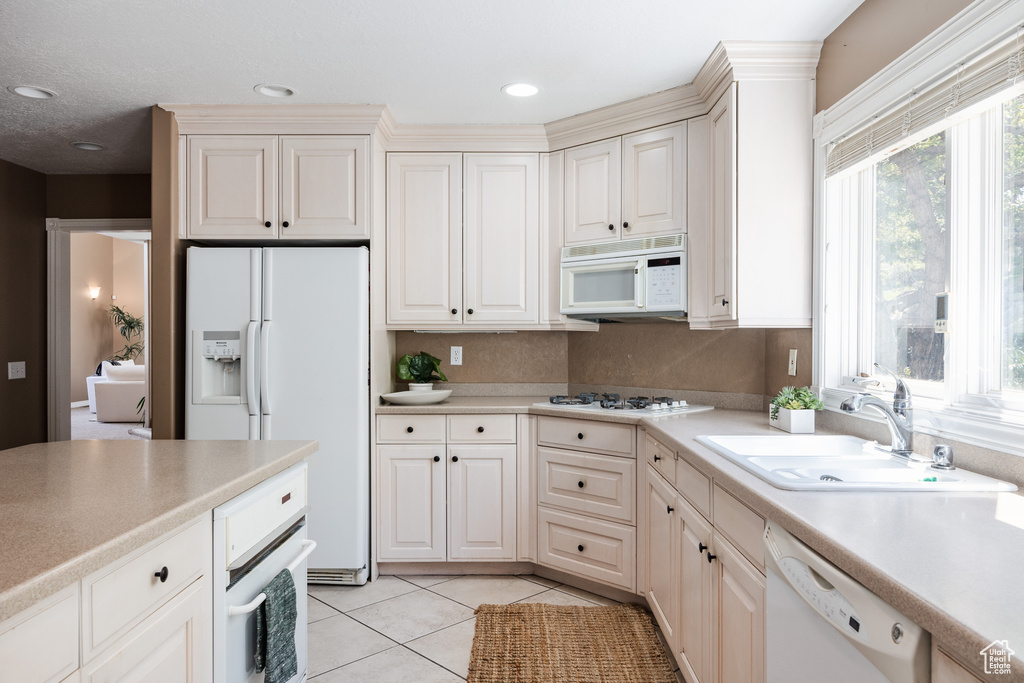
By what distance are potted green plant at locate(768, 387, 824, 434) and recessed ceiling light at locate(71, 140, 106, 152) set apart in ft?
12.9

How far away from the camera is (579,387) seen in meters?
3.71

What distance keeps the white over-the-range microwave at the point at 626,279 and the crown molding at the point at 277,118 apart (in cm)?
123

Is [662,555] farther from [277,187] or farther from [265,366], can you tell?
[277,187]

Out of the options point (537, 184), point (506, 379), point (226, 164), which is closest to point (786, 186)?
point (537, 184)

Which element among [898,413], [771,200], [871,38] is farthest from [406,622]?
[871,38]

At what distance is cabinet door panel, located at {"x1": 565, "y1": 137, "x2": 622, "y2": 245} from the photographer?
A: 3139mm

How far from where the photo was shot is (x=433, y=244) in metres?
3.38

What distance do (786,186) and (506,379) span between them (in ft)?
6.26

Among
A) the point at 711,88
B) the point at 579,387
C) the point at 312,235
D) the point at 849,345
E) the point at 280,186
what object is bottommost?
the point at 579,387

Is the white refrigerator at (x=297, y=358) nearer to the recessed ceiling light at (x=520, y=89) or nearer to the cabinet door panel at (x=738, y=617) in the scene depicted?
the recessed ceiling light at (x=520, y=89)

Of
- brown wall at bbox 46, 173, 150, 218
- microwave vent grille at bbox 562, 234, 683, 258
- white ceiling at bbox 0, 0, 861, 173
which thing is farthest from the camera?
brown wall at bbox 46, 173, 150, 218

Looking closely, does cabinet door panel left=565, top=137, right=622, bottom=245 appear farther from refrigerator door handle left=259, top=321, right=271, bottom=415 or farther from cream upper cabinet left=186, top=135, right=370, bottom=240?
refrigerator door handle left=259, top=321, right=271, bottom=415

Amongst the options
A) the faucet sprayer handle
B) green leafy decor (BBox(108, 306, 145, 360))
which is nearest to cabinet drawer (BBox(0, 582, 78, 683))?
the faucet sprayer handle

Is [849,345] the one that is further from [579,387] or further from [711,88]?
[579,387]
